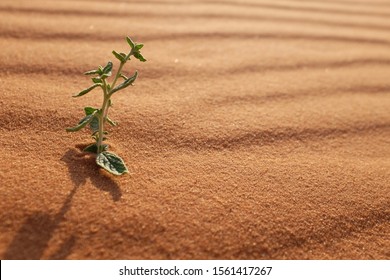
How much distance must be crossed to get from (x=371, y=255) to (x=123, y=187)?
2.02 ft

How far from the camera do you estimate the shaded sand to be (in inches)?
34.1

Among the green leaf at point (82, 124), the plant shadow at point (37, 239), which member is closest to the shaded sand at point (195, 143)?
the plant shadow at point (37, 239)

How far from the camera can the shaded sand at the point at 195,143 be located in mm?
866

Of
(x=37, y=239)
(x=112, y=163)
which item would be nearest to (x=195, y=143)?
(x=112, y=163)

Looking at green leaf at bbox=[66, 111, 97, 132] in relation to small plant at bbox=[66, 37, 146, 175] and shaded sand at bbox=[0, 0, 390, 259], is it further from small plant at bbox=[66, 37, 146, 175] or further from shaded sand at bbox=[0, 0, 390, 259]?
shaded sand at bbox=[0, 0, 390, 259]

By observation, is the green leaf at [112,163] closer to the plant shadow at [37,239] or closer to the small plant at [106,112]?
the small plant at [106,112]

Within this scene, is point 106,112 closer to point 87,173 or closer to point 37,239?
point 87,173

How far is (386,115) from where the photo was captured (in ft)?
4.81

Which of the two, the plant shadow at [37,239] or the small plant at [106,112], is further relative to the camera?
the small plant at [106,112]

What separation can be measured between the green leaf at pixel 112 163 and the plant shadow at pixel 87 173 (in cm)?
3

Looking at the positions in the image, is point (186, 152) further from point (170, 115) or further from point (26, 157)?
point (26, 157)

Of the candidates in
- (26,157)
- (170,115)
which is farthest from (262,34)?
(26,157)

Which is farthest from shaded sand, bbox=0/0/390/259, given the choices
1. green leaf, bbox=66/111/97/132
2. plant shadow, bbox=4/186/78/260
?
green leaf, bbox=66/111/97/132

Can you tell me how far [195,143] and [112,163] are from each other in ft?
0.93
